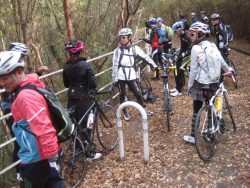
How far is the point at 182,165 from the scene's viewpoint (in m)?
5.48

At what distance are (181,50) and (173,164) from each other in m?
4.27

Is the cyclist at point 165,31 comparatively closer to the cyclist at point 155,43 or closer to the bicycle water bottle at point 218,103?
the cyclist at point 155,43

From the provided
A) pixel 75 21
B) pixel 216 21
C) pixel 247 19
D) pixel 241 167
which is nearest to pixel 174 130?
pixel 241 167

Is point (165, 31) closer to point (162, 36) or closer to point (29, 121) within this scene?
point (162, 36)

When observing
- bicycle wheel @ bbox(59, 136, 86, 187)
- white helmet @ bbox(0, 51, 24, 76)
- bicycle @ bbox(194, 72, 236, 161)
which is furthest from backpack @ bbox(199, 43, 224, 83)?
white helmet @ bbox(0, 51, 24, 76)

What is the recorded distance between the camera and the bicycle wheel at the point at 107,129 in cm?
610

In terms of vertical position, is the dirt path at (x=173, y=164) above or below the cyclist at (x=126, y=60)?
below

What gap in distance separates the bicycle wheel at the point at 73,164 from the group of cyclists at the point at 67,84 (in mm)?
430

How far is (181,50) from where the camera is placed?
905 cm

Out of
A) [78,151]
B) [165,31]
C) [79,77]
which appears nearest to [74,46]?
[79,77]

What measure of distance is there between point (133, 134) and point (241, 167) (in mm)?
2385

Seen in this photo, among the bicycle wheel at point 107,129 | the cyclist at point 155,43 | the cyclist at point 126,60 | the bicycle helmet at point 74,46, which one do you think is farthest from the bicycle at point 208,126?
the cyclist at point 155,43

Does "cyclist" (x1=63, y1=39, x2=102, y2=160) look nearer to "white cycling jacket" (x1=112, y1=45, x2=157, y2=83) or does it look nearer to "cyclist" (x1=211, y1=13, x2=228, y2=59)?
"white cycling jacket" (x1=112, y1=45, x2=157, y2=83)

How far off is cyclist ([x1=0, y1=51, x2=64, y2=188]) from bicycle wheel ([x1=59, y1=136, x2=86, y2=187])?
6.50 feet
